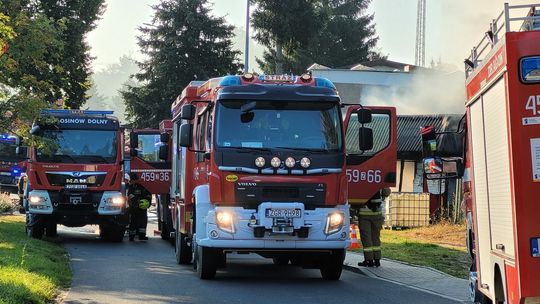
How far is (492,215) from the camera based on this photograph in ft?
22.7

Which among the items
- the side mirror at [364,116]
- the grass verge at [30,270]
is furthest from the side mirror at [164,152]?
the side mirror at [364,116]

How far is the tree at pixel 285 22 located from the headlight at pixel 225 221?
43912mm

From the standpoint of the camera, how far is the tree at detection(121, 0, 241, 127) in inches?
1768

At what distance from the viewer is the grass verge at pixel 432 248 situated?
588 inches

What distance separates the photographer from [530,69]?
18.8 ft

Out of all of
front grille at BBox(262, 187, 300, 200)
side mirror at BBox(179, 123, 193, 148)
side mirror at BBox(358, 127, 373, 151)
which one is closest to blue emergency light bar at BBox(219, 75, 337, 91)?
side mirror at BBox(358, 127, 373, 151)

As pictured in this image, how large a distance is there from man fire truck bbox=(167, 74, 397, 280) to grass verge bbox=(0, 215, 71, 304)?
2.25 m

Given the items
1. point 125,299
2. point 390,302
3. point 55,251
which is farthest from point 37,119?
point 390,302

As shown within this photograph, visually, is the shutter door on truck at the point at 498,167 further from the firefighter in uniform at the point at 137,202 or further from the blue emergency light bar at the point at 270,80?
the firefighter in uniform at the point at 137,202

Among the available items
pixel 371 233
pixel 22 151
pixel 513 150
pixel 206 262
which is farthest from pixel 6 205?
pixel 513 150

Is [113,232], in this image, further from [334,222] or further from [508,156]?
[508,156]

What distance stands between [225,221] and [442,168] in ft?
12.2

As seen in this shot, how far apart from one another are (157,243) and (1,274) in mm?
9713

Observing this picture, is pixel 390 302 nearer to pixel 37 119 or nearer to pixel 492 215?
pixel 492 215
